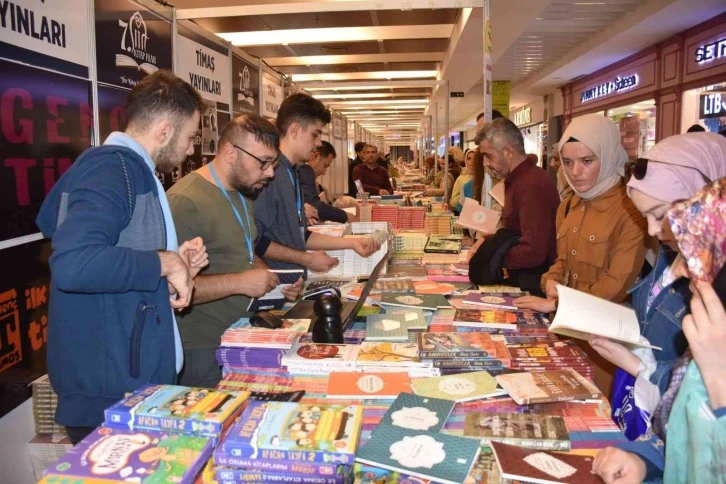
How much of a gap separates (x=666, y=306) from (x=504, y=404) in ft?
1.75

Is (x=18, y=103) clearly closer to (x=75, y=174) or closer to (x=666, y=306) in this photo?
(x=75, y=174)

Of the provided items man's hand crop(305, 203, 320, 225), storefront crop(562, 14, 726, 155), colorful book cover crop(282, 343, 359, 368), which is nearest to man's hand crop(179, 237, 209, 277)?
colorful book cover crop(282, 343, 359, 368)

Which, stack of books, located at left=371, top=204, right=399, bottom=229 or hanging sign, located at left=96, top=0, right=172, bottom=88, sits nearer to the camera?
hanging sign, located at left=96, top=0, right=172, bottom=88

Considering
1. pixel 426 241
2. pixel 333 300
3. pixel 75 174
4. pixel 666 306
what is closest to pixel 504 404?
pixel 666 306

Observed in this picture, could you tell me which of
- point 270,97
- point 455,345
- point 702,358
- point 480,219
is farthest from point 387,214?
point 702,358

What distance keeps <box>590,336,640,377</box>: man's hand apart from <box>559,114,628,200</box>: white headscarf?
1051 mm

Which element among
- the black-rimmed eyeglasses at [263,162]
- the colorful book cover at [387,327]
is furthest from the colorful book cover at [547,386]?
the black-rimmed eyeglasses at [263,162]

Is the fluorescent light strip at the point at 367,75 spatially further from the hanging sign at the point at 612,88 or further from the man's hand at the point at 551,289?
the man's hand at the point at 551,289

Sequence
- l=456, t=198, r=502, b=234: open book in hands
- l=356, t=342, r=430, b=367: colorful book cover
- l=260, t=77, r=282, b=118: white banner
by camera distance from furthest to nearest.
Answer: l=260, t=77, r=282, b=118: white banner → l=456, t=198, r=502, b=234: open book in hands → l=356, t=342, r=430, b=367: colorful book cover

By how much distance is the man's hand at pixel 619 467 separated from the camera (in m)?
1.16

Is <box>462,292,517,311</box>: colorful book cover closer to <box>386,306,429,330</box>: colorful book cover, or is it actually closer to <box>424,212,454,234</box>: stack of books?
<box>386,306,429,330</box>: colorful book cover

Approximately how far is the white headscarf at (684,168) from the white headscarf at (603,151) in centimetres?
82

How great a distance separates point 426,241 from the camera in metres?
4.05

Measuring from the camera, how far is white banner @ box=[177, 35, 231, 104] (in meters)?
3.71
